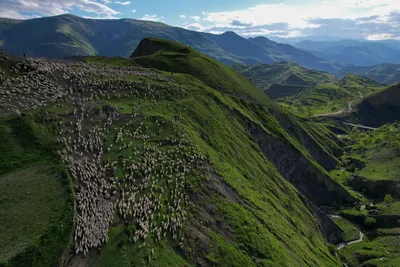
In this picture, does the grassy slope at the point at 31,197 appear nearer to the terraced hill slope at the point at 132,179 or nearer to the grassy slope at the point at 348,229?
the terraced hill slope at the point at 132,179

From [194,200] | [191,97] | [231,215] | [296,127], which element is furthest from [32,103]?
[296,127]

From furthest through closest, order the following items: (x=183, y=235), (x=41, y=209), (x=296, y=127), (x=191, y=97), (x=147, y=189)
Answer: (x=296, y=127) < (x=191, y=97) < (x=147, y=189) < (x=183, y=235) < (x=41, y=209)

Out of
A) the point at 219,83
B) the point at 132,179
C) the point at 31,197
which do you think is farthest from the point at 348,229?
the point at 31,197

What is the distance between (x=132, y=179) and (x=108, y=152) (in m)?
8.09

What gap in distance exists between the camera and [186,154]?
5984 centimetres

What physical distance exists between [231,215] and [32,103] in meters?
42.4

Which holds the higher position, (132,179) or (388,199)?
(132,179)

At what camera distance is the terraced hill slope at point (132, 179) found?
3694cm

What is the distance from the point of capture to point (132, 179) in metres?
48.2

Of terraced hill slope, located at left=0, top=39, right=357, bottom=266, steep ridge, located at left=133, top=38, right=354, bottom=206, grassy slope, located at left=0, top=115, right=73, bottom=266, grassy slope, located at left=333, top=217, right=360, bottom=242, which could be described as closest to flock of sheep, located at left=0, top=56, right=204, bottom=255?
terraced hill slope, located at left=0, top=39, right=357, bottom=266

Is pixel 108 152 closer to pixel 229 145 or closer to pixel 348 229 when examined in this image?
pixel 229 145

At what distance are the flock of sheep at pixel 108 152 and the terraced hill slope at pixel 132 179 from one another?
0.19 m

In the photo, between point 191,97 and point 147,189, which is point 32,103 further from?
point 191,97

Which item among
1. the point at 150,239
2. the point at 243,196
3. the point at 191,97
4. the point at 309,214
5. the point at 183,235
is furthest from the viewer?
the point at 309,214
